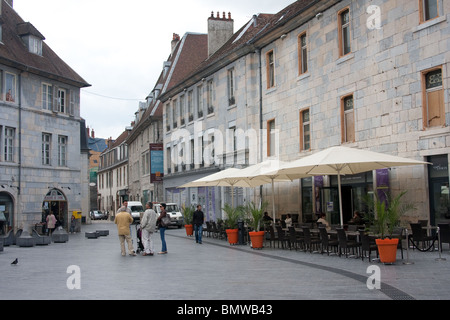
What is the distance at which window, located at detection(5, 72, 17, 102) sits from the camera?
30031 mm

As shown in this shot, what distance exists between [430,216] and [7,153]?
22.2 meters

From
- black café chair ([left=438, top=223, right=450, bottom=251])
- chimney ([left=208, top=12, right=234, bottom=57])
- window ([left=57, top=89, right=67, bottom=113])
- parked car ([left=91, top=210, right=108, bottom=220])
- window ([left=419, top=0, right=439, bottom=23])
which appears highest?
chimney ([left=208, top=12, right=234, bottom=57])

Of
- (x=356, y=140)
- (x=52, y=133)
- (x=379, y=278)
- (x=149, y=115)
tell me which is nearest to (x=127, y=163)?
(x=149, y=115)

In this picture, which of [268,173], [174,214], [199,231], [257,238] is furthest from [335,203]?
[174,214]

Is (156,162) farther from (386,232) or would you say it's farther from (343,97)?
(386,232)

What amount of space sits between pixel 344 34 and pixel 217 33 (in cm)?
1900

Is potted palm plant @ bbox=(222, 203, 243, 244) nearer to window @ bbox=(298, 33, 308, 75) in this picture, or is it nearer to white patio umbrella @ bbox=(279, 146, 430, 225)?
white patio umbrella @ bbox=(279, 146, 430, 225)

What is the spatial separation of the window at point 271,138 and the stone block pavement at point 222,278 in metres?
10.7

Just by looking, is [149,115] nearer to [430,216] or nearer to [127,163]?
[127,163]

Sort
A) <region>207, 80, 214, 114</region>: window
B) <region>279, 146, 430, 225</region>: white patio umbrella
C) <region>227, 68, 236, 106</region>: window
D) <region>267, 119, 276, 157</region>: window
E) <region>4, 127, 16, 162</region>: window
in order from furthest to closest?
<region>207, 80, 214, 114</region>: window < <region>227, 68, 236, 106</region>: window < <region>4, 127, 16, 162</region>: window < <region>267, 119, 276, 157</region>: window < <region>279, 146, 430, 225</region>: white patio umbrella

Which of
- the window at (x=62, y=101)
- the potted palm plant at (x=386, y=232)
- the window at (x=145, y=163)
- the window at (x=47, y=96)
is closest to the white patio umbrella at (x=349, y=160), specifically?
the potted palm plant at (x=386, y=232)

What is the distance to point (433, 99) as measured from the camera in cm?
1712

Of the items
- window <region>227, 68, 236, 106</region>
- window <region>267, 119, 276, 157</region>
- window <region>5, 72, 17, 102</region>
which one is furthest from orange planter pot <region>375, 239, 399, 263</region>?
window <region>5, 72, 17, 102</region>

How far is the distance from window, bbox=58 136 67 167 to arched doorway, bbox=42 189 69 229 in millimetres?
1789
